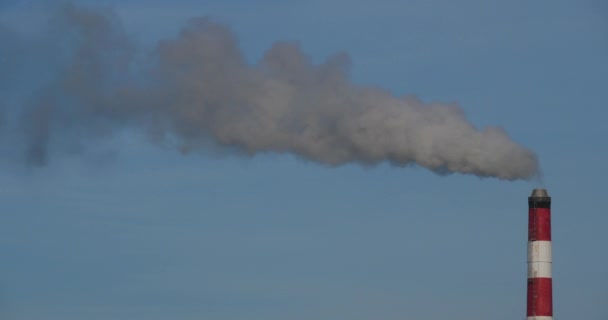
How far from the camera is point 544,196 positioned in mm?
183250

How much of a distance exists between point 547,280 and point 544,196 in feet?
8.10

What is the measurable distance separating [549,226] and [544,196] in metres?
0.89

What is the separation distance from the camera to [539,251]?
183 m

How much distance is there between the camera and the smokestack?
18312 cm

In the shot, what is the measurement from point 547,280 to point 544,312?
1007 mm

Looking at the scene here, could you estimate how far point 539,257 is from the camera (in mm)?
183250

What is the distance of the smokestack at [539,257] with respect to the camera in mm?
183125

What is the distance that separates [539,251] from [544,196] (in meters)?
1.62

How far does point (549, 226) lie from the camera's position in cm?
18325

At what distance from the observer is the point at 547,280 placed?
183375mm

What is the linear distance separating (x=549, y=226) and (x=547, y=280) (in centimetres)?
159
